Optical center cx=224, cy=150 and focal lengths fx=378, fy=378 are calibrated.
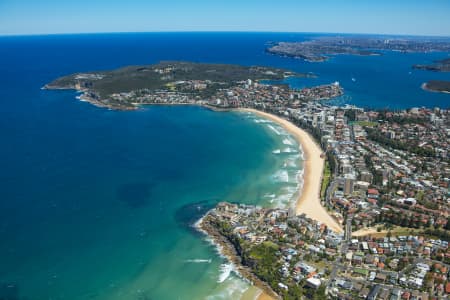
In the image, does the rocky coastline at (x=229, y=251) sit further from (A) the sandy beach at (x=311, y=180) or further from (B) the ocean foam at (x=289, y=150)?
(B) the ocean foam at (x=289, y=150)

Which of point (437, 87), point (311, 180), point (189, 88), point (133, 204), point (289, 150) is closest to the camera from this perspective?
point (133, 204)

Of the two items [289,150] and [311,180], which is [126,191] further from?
[289,150]

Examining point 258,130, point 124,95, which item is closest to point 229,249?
point 258,130

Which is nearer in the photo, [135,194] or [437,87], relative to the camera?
[135,194]

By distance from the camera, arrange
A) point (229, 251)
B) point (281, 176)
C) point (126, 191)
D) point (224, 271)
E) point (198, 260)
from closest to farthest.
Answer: point (224, 271)
point (198, 260)
point (229, 251)
point (126, 191)
point (281, 176)

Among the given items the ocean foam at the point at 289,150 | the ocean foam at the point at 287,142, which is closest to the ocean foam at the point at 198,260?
the ocean foam at the point at 289,150

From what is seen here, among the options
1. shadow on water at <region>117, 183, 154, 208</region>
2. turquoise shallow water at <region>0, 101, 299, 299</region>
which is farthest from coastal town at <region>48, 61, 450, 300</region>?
shadow on water at <region>117, 183, 154, 208</region>

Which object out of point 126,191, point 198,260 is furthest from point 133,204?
point 198,260

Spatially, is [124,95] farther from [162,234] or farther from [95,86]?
[162,234]
